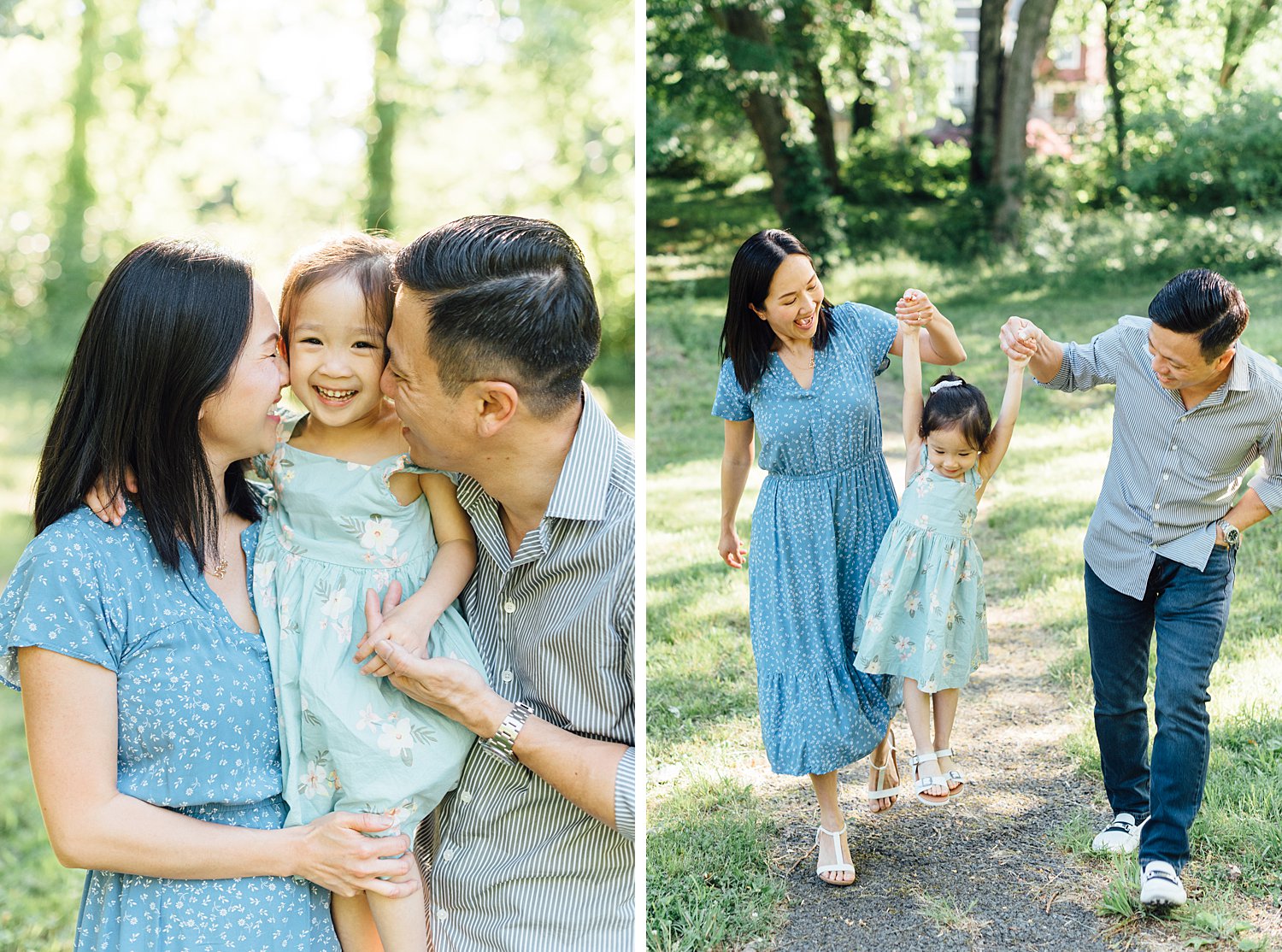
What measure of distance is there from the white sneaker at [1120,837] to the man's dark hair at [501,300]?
8.24ft

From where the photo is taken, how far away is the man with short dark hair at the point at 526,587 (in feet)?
7.31

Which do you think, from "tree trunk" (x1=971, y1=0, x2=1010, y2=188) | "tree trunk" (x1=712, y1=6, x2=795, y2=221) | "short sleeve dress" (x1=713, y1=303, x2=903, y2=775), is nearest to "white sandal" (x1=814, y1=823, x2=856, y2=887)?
"short sleeve dress" (x1=713, y1=303, x2=903, y2=775)

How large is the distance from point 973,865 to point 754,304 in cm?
186

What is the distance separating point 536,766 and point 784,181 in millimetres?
13873

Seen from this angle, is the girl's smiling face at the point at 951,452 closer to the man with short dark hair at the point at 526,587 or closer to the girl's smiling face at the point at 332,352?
the man with short dark hair at the point at 526,587

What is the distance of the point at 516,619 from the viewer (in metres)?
2.38

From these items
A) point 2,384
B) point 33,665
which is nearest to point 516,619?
point 33,665

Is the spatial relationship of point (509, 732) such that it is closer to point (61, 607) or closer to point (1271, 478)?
point (61, 607)

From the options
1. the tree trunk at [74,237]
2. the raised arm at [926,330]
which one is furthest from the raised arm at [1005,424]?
the tree trunk at [74,237]

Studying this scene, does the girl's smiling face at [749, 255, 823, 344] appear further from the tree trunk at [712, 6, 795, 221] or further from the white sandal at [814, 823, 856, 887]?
the tree trunk at [712, 6, 795, 221]

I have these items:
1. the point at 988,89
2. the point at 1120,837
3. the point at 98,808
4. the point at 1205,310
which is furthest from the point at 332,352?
the point at 988,89

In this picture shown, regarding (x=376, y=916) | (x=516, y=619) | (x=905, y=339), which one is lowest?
(x=376, y=916)

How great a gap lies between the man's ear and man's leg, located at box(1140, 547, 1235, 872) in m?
2.04

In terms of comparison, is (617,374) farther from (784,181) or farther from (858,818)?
(858,818)
